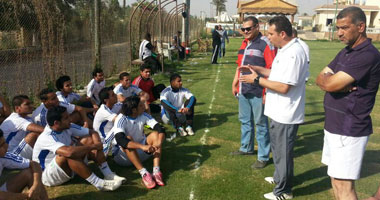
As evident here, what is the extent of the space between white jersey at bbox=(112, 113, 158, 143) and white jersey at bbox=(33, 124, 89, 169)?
23.2 inches

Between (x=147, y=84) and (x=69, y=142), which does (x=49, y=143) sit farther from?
(x=147, y=84)

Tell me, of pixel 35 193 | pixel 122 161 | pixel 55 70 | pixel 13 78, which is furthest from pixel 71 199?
pixel 55 70

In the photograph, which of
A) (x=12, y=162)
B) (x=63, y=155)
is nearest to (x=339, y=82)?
(x=63, y=155)

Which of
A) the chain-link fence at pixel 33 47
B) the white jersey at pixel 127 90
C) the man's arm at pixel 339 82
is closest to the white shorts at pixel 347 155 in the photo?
the man's arm at pixel 339 82

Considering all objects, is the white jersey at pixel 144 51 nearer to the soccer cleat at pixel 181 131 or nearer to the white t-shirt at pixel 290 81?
the soccer cleat at pixel 181 131

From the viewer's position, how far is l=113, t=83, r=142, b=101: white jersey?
579 centimetres

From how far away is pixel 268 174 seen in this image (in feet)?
13.2

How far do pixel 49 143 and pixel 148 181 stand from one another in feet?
4.04

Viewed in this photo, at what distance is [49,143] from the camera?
3.37 metres

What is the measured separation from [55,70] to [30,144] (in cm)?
409

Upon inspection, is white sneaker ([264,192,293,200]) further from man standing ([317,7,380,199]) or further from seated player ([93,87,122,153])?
seated player ([93,87,122,153])

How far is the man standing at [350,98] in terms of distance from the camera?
233 centimetres

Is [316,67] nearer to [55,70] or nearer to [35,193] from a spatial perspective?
[55,70]

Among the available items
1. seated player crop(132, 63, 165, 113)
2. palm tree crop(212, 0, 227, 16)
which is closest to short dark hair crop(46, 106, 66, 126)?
seated player crop(132, 63, 165, 113)
